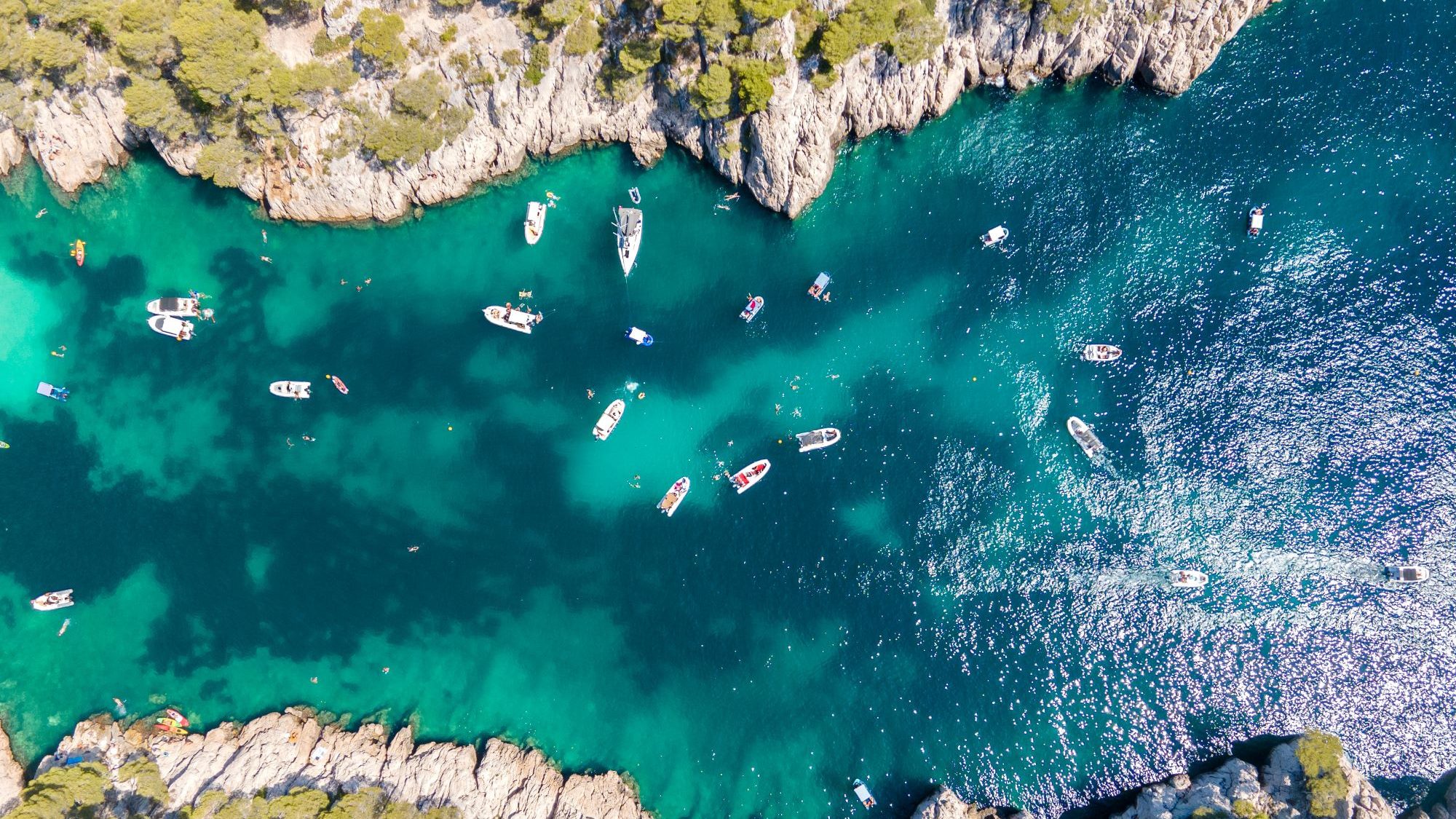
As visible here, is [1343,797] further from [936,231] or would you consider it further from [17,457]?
[17,457]

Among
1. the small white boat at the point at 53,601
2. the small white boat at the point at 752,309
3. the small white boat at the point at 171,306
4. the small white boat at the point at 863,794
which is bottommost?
the small white boat at the point at 863,794

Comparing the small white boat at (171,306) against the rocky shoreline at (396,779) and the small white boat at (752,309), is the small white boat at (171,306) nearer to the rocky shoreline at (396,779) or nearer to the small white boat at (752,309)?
the rocky shoreline at (396,779)

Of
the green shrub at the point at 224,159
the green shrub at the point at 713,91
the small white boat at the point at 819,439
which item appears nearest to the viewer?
the green shrub at the point at 713,91

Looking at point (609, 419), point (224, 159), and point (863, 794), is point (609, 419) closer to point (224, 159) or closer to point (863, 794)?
point (224, 159)

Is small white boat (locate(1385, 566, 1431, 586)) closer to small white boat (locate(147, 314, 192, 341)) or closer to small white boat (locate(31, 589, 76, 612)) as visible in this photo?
small white boat (locate(147, 314, 192, 341))

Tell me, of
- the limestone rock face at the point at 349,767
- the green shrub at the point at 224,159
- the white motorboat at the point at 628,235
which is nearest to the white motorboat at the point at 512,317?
the white motorboat at the point at 628,235

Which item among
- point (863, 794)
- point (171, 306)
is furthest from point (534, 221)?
point (863, 794)

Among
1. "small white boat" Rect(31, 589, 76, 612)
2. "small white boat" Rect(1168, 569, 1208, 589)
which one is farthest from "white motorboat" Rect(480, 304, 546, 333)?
"small white boat" Rect(1168, 569, 1208, 589)
